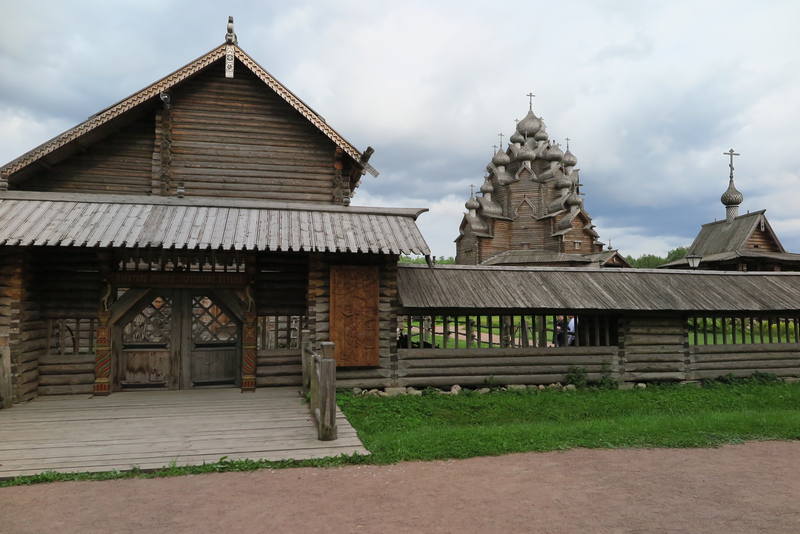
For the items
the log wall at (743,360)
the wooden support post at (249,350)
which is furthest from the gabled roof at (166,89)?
the log wall at (743,360)

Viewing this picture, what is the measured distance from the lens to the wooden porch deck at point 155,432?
22.1ft

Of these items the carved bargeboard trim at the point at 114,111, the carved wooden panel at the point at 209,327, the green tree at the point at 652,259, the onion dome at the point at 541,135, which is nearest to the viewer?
the carved wooden panel at the point at 209,327

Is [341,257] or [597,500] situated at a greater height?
[341,257]

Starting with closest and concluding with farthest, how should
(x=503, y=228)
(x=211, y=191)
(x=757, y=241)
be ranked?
(x=211, y=191) → (x=757, y=241) → (x=503, y=228)

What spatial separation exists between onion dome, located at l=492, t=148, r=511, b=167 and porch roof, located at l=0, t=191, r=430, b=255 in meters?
40.4

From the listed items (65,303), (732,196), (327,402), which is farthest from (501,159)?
(327,402)

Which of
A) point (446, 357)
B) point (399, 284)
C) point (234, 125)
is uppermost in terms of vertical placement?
point (234, 125)

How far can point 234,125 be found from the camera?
1362 cm

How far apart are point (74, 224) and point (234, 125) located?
5077 mm

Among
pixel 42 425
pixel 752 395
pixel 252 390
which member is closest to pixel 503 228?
pixel 752 395

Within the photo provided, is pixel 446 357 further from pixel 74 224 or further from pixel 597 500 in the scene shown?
pixel 74 224

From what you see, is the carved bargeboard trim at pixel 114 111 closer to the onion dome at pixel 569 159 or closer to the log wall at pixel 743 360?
the log wall at pixel 743 360

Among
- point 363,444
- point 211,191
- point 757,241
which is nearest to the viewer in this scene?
point 363,444

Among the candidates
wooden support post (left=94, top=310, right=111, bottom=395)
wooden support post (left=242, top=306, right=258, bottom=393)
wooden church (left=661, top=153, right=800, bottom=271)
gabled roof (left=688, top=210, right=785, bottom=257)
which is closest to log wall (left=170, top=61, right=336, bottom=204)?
wooden support post (left=242, top=306, right=258, bottom=393)
